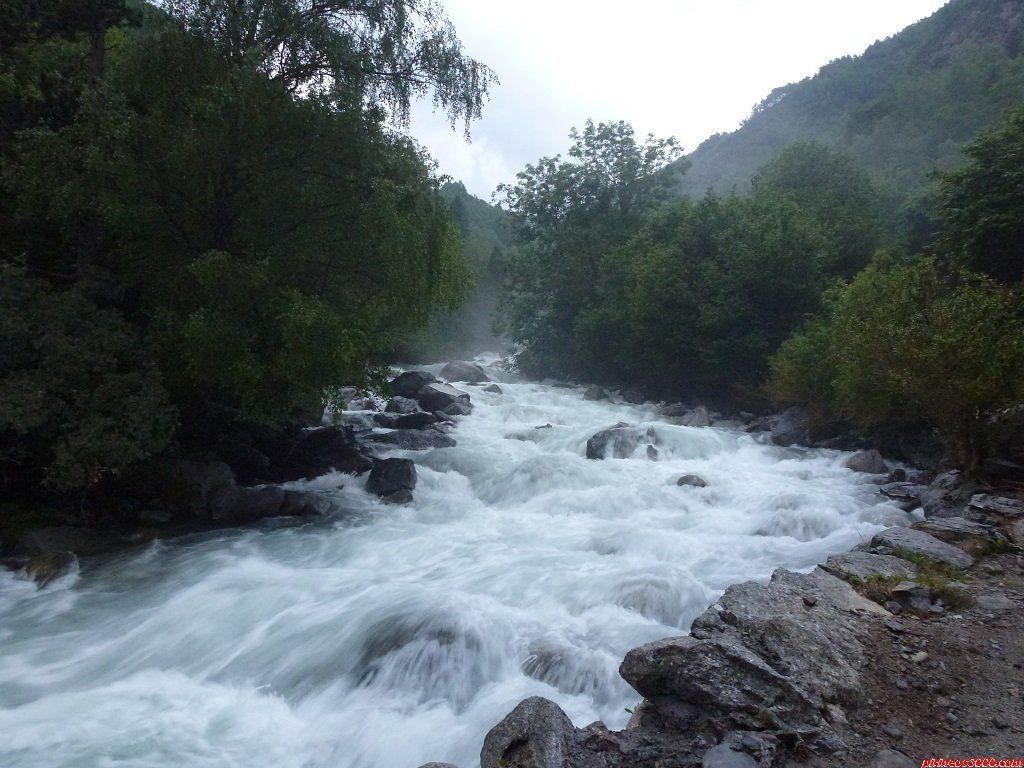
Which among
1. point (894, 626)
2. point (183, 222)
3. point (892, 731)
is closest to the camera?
point (892, 731)

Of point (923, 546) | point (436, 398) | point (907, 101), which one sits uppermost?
point (907, 101)

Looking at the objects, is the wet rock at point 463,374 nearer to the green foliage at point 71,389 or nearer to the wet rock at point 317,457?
the wet rock at point 317,457

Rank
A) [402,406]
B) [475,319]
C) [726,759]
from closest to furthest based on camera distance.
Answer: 1. [726,759]
2. [402,406]
3. [475,319]

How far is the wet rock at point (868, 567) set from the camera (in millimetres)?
6574

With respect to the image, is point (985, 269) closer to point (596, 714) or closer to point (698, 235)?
point (698, 235)

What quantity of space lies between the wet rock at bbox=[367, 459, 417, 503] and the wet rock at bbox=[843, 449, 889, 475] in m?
11.0

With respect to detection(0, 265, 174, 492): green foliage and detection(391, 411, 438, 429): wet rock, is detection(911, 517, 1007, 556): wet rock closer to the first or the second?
detection(0, 265, 174, 492): green foliage

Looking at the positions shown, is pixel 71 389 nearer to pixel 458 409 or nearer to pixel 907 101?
pixel 458 409

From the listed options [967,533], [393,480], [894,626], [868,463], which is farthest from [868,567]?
[393,480]

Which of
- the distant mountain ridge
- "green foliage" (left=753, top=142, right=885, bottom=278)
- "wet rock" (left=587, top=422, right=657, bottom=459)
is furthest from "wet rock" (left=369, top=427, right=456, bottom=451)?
the distant mountain ridge

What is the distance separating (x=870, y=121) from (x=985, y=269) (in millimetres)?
72837

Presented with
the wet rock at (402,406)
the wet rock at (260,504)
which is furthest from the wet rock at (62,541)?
the wet rock at (402,406)

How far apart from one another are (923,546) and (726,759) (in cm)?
501

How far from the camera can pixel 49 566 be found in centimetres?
984
